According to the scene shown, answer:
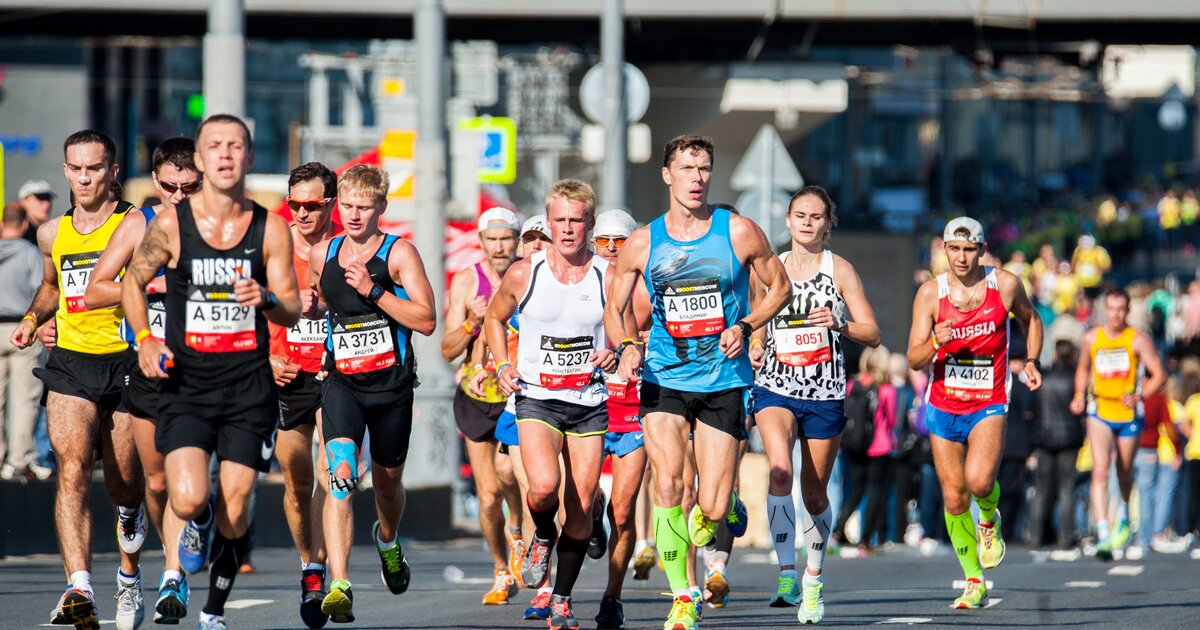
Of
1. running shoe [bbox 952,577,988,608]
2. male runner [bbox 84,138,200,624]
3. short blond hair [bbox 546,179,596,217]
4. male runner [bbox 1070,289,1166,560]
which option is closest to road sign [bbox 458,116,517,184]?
male runner [bbox 1070,289,1166,560]

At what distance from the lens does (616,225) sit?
11648 millimetres

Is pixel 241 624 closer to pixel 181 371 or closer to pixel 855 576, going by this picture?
pixel 181 371

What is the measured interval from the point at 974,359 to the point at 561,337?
2.89 meters

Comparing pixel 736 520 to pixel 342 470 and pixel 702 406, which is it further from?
pixel 342 470

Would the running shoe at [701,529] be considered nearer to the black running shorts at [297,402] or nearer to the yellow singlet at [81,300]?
the black running shorts at [297,402]

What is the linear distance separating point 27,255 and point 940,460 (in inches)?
293

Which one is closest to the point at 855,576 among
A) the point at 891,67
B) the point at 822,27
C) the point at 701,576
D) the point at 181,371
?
the point at 701,576

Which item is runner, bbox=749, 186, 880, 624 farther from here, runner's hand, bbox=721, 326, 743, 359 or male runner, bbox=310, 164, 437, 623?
male runner, bbox=310, 164, 437, 623

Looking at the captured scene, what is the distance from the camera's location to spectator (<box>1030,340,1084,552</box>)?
19.2 meters

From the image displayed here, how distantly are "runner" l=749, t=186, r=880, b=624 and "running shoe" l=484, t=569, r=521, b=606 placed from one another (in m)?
1.68

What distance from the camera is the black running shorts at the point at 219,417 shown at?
26.9 feet

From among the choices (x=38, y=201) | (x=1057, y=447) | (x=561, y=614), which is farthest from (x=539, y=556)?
(x=1057, y=447)

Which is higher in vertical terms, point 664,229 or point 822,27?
point 822,27

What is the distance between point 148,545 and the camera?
1609 cm
